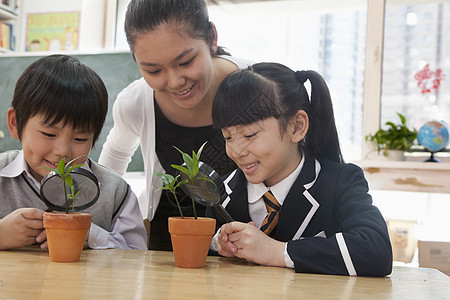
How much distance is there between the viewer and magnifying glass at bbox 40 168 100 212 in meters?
0.83

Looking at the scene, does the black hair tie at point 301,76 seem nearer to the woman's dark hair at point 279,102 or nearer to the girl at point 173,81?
the woman's dark hair at point 279,102

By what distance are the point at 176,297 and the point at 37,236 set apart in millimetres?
431

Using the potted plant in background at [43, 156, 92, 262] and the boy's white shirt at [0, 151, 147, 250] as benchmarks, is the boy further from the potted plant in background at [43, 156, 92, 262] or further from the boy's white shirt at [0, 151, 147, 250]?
the potted plant in background at [43, 156, 92, 262]

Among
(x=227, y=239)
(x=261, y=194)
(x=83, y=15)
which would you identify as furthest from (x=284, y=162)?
(x=83, y=15)

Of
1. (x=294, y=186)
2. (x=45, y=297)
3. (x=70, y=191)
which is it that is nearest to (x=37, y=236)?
(x=70, y=191)

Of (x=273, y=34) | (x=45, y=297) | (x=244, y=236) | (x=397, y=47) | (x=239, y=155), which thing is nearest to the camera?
(x=45, y=297)

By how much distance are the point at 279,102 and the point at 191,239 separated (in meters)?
0.34

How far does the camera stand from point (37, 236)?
903 mm

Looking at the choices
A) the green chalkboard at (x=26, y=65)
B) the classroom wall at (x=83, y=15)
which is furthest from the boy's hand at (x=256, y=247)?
the classroom wall at (x=83, y=15)

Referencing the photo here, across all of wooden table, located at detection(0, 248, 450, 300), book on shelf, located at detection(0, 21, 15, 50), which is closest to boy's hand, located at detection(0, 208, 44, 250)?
wooden table, located at detection(0, 248, 450, 300)

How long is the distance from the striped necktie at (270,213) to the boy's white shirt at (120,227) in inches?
12.9

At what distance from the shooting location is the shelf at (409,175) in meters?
2.58

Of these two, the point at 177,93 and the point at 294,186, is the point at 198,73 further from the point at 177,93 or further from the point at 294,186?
the point at 294,186

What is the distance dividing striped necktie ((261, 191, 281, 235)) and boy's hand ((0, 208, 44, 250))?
42cm
